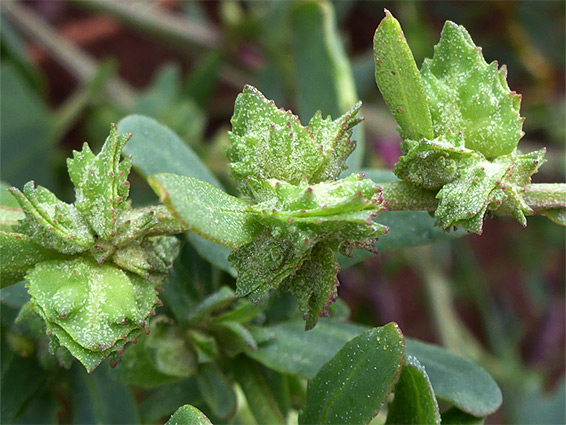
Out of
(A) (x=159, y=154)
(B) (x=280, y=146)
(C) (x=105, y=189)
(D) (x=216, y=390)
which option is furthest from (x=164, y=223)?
(D) (x=216, y=390)

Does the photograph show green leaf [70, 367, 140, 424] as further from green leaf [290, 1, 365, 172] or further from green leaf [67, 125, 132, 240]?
green leaf [290, 1, 365, 172]

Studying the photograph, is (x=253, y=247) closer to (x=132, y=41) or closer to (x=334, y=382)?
(x=334, y=382)

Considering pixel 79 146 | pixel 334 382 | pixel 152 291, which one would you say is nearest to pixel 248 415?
pixel 334 382

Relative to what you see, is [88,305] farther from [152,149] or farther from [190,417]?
[152,149]

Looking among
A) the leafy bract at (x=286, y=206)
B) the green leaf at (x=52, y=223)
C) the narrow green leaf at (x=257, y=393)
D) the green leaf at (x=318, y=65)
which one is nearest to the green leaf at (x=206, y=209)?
the leafy bract at (x=286, y=206)

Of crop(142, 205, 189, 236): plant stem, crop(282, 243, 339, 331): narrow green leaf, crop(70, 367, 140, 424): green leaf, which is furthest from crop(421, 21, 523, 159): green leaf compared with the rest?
crop(70, 367, 140, 424): green leaf

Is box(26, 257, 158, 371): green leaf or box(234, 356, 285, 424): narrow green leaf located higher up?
box(26, 257, 158, 371): green leaf
